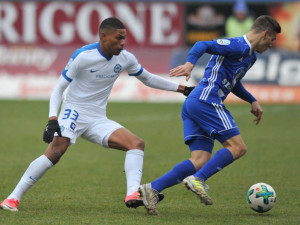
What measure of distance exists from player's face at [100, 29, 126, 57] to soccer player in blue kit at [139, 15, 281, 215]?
0.73 meters

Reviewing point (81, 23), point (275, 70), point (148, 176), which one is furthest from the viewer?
point (81, 23)

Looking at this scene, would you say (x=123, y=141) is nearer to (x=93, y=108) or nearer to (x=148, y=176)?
(x=93, y=108)

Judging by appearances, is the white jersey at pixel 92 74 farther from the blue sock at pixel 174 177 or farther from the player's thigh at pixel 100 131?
the blue sock at pixel 174 177

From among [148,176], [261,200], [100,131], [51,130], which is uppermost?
[51,130]

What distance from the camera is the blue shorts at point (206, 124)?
7.32 metres

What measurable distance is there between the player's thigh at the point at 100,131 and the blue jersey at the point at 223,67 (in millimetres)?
887

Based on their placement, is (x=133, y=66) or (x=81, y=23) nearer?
(x=133, y=66)

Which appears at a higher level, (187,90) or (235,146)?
(187,90)

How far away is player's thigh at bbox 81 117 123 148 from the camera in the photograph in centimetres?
766

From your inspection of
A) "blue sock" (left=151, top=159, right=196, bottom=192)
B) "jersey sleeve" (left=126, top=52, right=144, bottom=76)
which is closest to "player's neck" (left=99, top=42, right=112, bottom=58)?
"jersey sleeve" (left=126, top=52, right=144, bottom=76)

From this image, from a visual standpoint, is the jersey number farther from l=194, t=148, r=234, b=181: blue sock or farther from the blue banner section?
the blue banner section

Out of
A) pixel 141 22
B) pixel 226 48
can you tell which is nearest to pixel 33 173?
pixel 226 48

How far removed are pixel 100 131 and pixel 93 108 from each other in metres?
0.25

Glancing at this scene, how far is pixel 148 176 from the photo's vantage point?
1012cm
